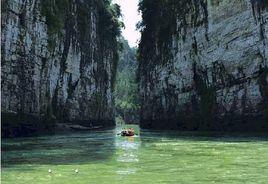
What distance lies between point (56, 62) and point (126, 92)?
3632 inches

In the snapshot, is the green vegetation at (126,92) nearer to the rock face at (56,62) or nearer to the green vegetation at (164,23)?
the rock face at (56,62)

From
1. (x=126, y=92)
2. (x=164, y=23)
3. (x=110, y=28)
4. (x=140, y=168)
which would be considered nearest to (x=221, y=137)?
(x=140, y=168)

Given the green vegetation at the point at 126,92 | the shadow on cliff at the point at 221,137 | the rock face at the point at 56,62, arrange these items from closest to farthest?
1. the shadow on cliff at the point at 221,137
2. the rock face at the point at 56,62
3. the green vegetation at the point at 126,92

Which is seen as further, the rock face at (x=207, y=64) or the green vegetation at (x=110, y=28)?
the green vegetation at (x=110, y=28)

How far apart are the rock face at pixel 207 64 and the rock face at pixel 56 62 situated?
304 inches

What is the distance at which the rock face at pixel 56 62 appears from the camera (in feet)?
116

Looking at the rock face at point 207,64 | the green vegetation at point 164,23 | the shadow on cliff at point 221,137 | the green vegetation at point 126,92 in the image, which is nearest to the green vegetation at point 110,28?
the green vegetation at point 164,23

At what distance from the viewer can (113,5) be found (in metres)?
81.2

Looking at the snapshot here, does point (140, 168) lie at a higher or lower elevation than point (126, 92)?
lower

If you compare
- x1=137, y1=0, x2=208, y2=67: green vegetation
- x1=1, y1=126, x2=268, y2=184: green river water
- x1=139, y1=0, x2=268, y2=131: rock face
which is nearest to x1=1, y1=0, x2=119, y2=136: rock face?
x1=137, y1=0, x2=208, y2=67: green vegetation

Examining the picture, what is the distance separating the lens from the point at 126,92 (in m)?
140

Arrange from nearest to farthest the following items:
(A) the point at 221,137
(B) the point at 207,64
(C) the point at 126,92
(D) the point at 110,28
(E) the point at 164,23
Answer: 1. (A) the point at 221,137
2. (B) the point at 207,64
3. (E) the point at 164,23
4. (D) the point at 110,28
5. (C) the point at 126,92

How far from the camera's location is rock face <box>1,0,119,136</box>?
35219mm

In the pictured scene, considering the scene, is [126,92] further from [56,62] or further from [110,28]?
[56,62]
